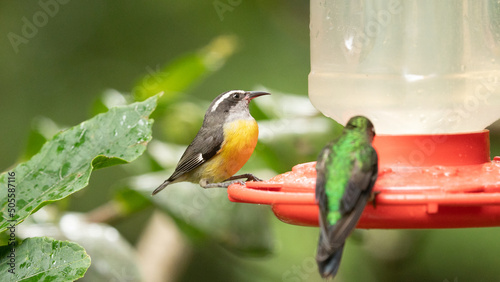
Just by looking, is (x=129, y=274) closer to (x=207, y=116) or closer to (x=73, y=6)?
(x=207, y=116)

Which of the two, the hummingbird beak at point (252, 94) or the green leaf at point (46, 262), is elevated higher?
the green leaf at point (46, 262)

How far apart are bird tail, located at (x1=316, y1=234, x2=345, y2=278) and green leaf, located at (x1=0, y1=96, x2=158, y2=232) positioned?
782 mm

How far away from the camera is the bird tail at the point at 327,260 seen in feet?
8.06

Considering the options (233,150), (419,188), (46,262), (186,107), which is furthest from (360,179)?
(186,107)

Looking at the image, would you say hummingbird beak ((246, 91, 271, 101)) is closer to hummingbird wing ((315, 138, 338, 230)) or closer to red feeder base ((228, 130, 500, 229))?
red feeder base ((228, 130, 500, 229))

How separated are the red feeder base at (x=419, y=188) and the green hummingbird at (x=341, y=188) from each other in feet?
0.24

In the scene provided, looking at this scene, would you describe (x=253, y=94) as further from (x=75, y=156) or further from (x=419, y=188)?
(x=419, y=188)

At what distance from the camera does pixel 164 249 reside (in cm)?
542

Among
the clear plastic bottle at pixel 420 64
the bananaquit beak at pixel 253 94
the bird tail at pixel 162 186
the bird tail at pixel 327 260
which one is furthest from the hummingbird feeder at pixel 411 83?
the bird tail at pixel 162 186

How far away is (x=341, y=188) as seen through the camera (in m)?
2.67

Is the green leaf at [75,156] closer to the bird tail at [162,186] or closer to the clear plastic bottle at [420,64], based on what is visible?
the clear plastic bottle at [420,64]

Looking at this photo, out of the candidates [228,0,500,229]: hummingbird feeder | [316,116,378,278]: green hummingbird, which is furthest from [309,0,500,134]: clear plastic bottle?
[316,116,378,278]: green hummingbird

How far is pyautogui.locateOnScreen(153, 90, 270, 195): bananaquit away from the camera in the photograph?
4434 mm

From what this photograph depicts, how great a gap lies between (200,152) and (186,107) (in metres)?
0.73
